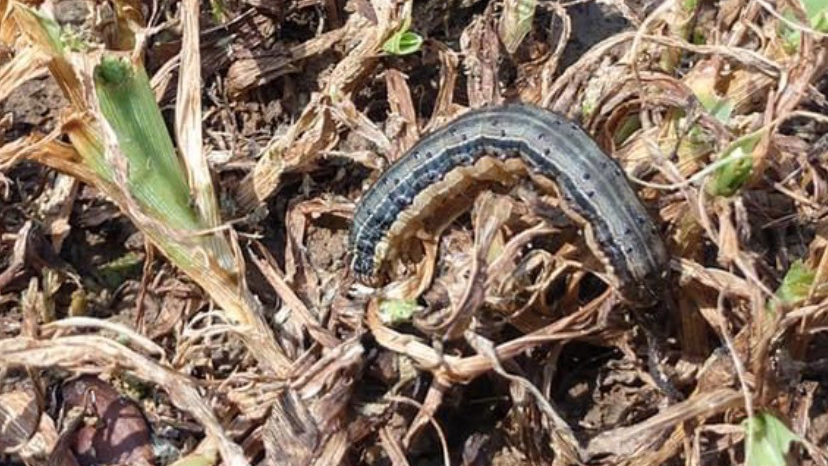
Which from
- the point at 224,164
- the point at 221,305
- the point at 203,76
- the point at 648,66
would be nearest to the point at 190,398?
the point at 221,305

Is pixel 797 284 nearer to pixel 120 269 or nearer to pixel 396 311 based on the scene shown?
pixel 396 311

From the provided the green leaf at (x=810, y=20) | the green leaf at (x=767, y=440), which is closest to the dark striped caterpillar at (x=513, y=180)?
the green leaf at (x=767, y=440)

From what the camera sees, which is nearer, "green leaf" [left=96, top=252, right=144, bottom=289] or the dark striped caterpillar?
the dark striped caterpillar

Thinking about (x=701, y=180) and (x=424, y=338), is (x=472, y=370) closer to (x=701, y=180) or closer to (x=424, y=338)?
(x=424, y=338)

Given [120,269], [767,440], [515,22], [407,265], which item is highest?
[515,22]

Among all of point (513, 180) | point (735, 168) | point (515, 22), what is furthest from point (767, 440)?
point (515, 22)

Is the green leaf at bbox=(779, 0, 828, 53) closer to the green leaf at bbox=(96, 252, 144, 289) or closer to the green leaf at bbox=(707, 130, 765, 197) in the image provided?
the green leaf at bbox=(707, 130, 765, 197)

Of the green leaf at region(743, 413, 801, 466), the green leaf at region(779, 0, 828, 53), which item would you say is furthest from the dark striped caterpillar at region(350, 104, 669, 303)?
the green leaf at region(779, 0, 828, 53)
